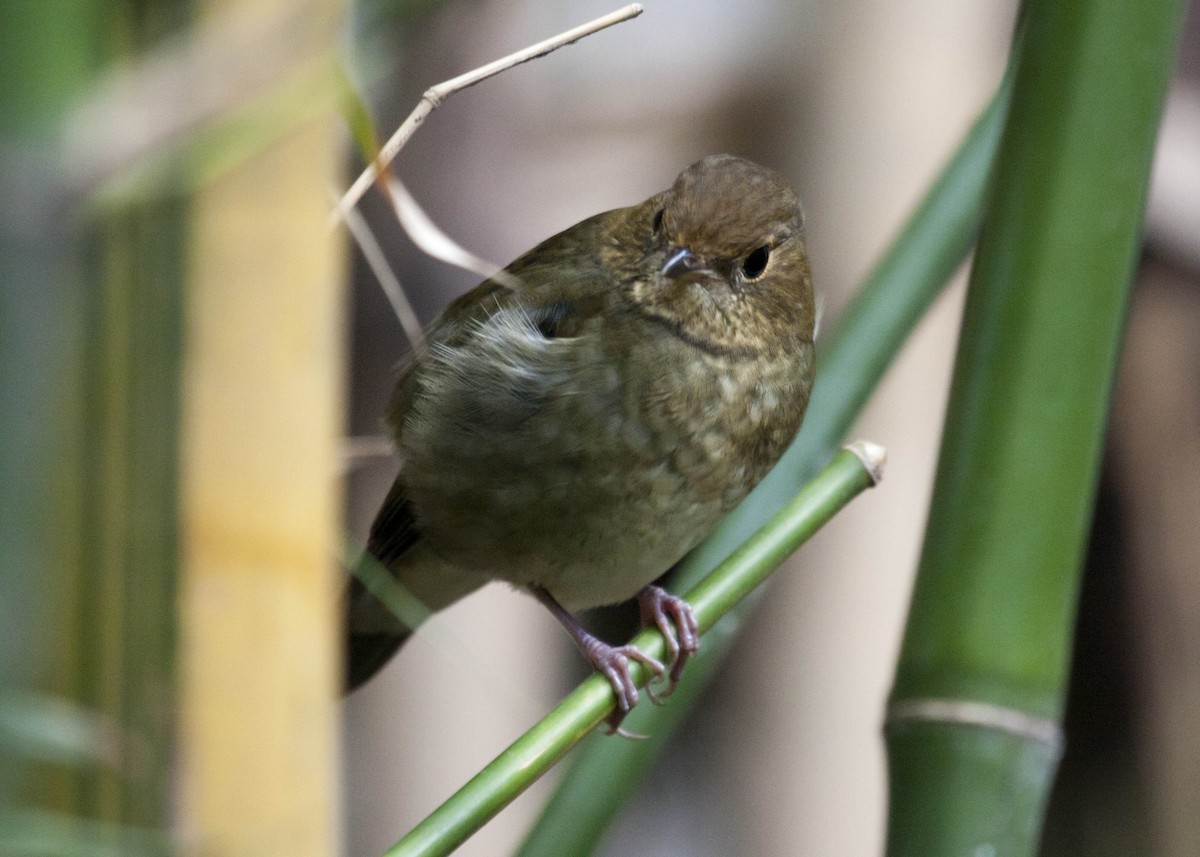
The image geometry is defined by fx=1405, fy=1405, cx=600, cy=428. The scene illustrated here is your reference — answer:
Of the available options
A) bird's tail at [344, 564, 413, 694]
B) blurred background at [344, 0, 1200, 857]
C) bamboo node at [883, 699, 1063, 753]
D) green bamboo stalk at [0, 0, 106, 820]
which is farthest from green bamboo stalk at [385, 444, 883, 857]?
blurred background at [344, 0, 1200, 857]

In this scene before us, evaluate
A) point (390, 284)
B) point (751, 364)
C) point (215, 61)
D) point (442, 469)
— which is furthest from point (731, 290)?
point (215, 61)

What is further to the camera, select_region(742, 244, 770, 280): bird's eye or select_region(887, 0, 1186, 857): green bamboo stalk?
select_region(742, 244, 770, 280): bird's eye

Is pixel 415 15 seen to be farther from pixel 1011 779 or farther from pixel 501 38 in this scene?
pixel 501 38

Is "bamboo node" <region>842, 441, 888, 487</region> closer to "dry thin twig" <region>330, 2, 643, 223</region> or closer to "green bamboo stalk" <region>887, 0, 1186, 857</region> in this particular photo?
"green bamboo stalk" <region>887, 0, 1186, 857</region>

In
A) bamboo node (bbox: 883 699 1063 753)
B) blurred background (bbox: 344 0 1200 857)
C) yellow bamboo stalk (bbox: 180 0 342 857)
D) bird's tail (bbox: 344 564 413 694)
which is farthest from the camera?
blurred background (bbox: 344 0 1200 857)

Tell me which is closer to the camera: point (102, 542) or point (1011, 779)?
point (102, 542)

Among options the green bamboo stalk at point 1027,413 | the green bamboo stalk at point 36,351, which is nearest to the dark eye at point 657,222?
the green bamboo stalk at point 1027,413
